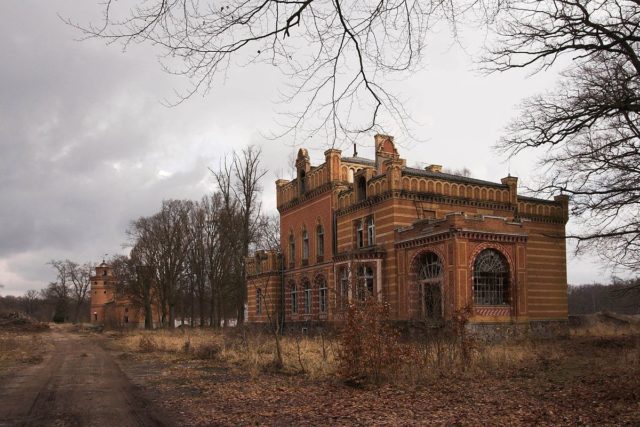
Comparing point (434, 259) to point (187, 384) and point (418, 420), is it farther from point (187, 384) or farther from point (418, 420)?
point (418, 420)

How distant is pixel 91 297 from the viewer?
93.1 m

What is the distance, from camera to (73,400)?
11664 millimetres

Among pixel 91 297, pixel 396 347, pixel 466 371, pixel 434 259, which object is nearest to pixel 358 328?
pixel 396 347

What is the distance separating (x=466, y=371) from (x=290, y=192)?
2787 cm

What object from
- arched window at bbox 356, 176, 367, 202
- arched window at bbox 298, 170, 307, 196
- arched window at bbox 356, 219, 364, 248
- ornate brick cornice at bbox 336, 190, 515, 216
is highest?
arched window at bbox 298, 170, 307, 196

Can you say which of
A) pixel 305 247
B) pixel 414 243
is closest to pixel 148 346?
pixel 305 247

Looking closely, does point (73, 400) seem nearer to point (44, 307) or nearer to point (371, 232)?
point (371, 232)

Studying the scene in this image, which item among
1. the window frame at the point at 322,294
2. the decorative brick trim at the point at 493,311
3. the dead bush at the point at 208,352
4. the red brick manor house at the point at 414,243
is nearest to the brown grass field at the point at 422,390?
the dead bush at the point at 208,352

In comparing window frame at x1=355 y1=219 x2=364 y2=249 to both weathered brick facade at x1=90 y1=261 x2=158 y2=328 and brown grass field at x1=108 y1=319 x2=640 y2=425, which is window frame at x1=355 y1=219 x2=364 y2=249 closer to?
brown grass field at x1=108 y1=319 x2=640 y2=425

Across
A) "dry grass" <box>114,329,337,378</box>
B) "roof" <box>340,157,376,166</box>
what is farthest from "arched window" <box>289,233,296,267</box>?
"dry grass" <box>114,329,337,378</box>

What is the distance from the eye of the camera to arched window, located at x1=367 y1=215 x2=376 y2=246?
30.8 m

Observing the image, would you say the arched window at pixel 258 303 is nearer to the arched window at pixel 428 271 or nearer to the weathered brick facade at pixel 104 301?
the arched window at pixel 428 271

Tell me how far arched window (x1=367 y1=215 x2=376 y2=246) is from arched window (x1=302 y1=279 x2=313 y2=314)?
731 cm

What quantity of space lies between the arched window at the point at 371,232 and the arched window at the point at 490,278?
6.48 m
